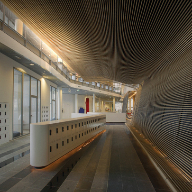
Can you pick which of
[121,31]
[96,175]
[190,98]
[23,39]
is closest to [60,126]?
[96,175]

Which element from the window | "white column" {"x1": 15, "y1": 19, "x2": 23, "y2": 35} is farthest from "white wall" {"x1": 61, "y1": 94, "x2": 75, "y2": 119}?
"white column" {"x1": 15, "y1": 19, "x2": 23, "y2": 35}

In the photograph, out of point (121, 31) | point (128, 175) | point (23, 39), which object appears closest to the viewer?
point (128, 175)

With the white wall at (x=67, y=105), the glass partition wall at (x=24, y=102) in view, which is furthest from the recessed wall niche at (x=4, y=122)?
the white wall at (x=67, y=105)

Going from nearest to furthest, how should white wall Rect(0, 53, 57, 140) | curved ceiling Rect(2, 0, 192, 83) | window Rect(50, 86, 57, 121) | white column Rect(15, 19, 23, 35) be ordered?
1. curved ceiling Rect(2, 0, 192, 83)
2. white wall Rect(0, 53, 57, 140)
3. white column Rect(15, 19, 23, 35)
4. window Rect(50, 86, 57, 121)

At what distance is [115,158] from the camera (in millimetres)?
5207

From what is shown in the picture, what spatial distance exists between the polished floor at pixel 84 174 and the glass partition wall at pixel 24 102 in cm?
381

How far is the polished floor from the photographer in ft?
10.7

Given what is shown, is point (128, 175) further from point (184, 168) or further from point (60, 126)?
point (60, 126)

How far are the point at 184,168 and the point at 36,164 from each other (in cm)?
361

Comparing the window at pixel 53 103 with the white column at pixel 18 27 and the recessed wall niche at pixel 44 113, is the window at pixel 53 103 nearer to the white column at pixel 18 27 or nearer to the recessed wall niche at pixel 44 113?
the recessed wall niche at pixel 44 113

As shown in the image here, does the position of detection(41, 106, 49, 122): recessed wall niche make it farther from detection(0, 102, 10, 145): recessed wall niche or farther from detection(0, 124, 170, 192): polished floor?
detection(0, 124, 170, 192): polished floor

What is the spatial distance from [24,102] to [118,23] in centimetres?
817

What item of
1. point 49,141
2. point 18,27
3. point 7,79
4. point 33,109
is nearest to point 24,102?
point 33,109

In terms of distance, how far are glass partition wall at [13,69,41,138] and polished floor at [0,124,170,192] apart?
3.81m
